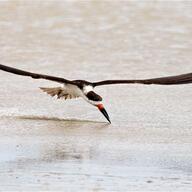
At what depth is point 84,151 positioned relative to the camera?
8.52m

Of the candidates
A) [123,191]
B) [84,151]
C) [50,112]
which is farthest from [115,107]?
[123,191]

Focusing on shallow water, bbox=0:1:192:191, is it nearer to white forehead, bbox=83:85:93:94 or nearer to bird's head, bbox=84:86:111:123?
bird's head, bbox=84:86:111:123

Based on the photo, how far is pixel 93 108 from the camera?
34.7ft

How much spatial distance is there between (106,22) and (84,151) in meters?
6.89

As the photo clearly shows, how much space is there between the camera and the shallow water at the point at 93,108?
7781 mm

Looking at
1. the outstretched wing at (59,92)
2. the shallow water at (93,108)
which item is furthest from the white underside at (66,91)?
the shallow water at (93,108)

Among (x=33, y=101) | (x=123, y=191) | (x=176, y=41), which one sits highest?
(x=176, y=41)

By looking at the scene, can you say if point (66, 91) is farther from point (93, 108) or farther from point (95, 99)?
point (95, 99)

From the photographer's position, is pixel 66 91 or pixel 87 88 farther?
pixel 66 91

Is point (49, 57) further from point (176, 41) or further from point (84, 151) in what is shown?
point (84, 151)

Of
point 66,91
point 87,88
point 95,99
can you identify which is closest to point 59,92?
point 66,91

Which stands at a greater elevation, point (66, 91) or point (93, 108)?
point (66, 91)

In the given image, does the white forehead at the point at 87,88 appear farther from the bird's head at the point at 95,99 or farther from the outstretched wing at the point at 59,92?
the outstretched wing at the point at 59,92

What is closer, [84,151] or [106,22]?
[84,151]
